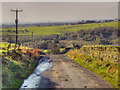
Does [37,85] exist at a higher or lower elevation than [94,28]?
lower

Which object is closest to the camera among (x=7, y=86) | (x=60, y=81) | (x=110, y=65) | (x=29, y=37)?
(x=7, y=86)

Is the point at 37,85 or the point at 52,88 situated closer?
the point at 52,88

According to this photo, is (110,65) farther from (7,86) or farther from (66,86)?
(7,86)

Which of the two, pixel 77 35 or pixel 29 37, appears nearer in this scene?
pixel 77 35

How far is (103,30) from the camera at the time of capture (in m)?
116

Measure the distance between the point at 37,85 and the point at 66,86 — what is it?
282cm

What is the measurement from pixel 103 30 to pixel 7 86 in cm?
10361

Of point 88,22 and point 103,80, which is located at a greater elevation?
point 88,22

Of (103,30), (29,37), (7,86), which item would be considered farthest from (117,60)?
(29,37)

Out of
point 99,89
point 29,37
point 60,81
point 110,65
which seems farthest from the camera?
point 29,37

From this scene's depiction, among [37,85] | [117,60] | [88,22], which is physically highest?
[88,22]

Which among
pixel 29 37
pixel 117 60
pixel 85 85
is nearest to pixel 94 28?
pixel 29 37

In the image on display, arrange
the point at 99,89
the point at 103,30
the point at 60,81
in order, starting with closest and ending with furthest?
the point at 99,89 → the point at 60,81 → the point at 103,30

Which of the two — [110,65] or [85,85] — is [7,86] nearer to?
[85,85]
